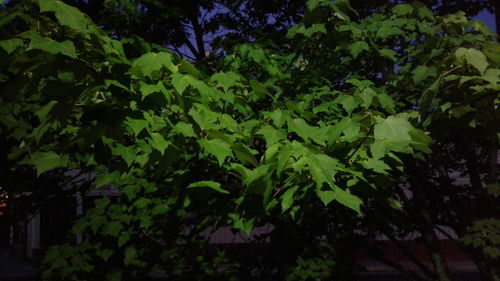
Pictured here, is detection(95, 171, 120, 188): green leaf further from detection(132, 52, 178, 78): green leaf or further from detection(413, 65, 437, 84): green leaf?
detection(413, 65, 437, 84): green leaf

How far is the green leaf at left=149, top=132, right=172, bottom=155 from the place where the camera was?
2501mm

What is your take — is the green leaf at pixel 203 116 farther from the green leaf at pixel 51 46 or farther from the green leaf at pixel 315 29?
the green leaf at pixel 315 29

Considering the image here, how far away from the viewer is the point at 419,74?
3930 millimetres

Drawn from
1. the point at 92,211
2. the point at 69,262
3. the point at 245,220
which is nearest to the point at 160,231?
the point at 92,211

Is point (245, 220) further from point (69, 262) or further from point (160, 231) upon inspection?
point (69, 262)

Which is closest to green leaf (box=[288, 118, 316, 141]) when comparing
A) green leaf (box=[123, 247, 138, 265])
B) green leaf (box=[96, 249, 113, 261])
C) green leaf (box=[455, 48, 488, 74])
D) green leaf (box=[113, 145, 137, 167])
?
green leaf (box=[113, 145, 137, 167])

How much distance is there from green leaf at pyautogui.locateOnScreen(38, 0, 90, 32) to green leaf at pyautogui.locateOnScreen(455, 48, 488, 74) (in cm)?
263

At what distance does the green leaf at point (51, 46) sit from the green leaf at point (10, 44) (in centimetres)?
18

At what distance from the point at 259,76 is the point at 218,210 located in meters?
2.61

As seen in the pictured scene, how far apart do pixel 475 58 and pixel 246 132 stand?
1790 millimetres

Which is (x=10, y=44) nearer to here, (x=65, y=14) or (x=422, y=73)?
(x=65, y=14)

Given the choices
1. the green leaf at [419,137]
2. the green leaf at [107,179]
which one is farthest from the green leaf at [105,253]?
the green leaf at [419,137]

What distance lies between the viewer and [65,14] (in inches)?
85.9

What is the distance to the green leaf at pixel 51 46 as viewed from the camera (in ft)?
6.89
